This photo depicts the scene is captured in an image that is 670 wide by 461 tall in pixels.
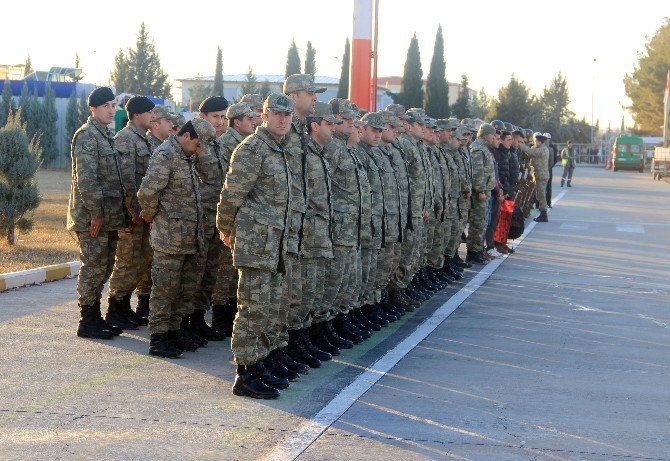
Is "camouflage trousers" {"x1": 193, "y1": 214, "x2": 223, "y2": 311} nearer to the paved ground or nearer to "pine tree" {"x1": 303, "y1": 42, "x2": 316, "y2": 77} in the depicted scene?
the paved ground

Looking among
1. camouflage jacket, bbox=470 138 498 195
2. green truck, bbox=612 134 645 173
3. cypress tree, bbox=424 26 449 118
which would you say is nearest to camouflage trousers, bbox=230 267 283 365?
camouflage jacket, bbox=470 138 498 195

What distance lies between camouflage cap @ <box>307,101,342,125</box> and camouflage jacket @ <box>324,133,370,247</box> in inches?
21.6

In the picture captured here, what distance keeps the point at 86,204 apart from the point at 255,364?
263 centimetres

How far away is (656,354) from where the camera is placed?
9320 mm

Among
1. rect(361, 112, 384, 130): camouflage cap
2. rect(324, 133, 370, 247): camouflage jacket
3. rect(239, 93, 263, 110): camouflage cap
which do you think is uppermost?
rect(239, 93, 263, 110): camouflage cap

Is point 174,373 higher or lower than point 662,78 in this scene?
lower

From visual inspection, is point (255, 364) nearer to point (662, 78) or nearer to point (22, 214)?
point (22, 214)

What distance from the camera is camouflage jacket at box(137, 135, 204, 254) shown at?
8.53 m

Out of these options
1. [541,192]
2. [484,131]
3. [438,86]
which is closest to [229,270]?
[484,131]

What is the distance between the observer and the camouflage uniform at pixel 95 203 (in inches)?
361

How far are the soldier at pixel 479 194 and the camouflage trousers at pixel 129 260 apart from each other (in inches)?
262

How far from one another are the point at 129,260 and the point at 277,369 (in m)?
2.69

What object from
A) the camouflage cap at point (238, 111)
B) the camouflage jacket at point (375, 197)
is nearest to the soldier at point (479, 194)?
the camouflage jacket at point (375, 197)

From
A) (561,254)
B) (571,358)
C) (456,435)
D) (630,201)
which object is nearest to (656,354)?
(571,358)
